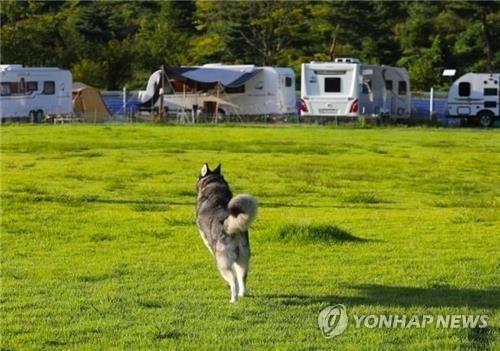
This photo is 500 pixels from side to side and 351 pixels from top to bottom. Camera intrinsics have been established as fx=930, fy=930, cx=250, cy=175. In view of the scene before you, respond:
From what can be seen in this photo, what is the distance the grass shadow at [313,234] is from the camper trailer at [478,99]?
26090mm

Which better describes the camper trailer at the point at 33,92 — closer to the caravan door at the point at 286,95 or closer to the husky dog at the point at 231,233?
the caravan door at the point at 286,95

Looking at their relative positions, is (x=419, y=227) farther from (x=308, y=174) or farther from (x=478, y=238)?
(x=308, y=174)

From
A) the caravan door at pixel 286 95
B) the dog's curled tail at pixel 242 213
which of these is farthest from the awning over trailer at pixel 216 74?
the dog's curled tail at pixel 242 213

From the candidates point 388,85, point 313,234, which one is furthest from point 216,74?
point 313,234

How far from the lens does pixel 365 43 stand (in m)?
51.2

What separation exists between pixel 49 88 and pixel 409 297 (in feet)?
97.6

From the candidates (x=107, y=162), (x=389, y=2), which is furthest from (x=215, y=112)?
(x=389, y=2)

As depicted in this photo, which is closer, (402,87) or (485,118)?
(485,118)

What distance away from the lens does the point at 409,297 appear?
Answer: 671cm

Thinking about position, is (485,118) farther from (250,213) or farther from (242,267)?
(250,213)

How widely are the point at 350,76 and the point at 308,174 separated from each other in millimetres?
16202

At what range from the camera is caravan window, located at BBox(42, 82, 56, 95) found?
114 feet

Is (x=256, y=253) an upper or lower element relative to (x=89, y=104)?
lower

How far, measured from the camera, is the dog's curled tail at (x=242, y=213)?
6.27 metres
